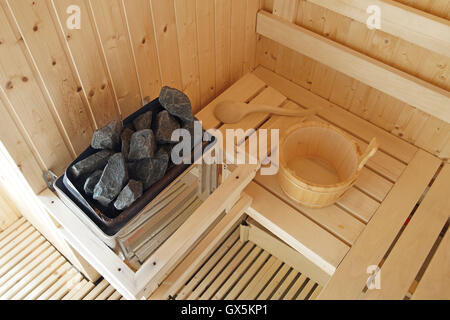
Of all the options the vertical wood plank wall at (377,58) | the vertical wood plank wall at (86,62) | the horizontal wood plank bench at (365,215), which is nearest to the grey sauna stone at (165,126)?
the vertical wood plank wall at (86,62)

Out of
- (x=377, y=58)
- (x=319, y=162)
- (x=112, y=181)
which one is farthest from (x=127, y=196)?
(x=377, y=58)

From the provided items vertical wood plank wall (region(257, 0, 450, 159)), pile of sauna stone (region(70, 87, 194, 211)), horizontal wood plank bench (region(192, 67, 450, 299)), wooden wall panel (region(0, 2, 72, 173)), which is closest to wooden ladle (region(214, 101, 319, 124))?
horizontal wood plank bench (region(192, 67, 450, 299))

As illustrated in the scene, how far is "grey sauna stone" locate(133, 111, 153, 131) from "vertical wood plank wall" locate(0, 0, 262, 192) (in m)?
0.17

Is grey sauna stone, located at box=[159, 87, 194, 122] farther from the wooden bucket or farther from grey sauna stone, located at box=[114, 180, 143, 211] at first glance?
the wooden bucket

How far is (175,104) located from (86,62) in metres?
0.29

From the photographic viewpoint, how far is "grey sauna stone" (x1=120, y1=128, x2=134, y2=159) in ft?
3.78

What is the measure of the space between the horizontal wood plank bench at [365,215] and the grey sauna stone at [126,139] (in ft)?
1.69

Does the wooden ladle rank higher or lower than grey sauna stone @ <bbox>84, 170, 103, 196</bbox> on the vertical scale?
lower

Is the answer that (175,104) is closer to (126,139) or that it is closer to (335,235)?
(126,139)

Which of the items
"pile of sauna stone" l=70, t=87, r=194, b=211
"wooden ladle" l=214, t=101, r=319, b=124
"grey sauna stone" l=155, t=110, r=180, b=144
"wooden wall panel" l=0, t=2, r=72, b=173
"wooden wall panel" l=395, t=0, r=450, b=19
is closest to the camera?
"wooden wall panel" l=0, t=2, r=72, b=173

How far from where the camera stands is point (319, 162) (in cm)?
168

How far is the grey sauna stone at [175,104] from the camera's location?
48.6 inches

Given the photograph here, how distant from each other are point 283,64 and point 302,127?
1.71 feet

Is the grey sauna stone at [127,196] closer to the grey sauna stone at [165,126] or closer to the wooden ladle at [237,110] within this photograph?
the grey sauna stone at [165,126]
